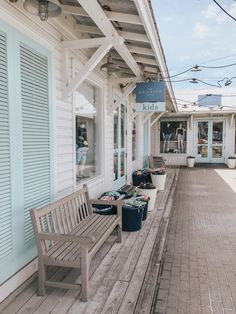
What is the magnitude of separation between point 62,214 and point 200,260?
1772mm

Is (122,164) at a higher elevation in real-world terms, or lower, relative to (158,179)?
higher

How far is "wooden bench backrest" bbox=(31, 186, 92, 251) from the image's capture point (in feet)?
7.33

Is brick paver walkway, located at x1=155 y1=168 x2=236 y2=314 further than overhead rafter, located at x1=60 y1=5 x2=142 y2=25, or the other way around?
overhead rafter, located at x1=60 y1=5 x2=142 y2=25

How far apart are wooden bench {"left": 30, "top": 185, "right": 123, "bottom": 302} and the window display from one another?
10789 mm

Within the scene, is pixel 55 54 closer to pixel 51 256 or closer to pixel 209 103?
pixel 51 256

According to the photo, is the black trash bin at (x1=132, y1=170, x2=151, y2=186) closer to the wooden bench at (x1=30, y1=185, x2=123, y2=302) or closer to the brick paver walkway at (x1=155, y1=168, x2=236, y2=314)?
the brick paver walkway at (x1=155, y1=168, x2=236, y2=314)

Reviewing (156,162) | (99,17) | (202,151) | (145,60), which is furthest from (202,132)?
(99,17)

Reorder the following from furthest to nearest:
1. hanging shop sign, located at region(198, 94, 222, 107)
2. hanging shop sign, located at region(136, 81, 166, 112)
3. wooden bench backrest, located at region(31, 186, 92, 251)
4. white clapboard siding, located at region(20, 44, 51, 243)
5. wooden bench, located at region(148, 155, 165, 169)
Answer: hanging shop sign, located at region(198, 94, 222, 107) < wooden bench, located at region(148, 155, 165, 169) < hanging shop sign, located at region(136, 81, 166, 112) < white clapboard siding, located at region(20, 44, 51, 243) < wooden bench backrest, located at region(31, 186, 92, 251)

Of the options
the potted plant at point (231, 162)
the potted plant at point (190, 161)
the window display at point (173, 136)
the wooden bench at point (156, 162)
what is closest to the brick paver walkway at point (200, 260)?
the wooden bench at point (156, 162)

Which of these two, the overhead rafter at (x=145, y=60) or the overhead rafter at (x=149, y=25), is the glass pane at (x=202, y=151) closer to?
the overhead rafter at (x=145, y=60)

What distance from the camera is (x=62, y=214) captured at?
2676 mm

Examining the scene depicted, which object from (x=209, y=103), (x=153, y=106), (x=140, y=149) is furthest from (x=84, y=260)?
(x=209, y=103)

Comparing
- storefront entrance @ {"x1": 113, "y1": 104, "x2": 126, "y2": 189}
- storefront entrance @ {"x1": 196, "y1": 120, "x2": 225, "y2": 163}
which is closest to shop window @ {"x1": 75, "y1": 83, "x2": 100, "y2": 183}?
storefront entrance @ {"x1": 113, "y1": 104, "x2": 126, "y2": 189}

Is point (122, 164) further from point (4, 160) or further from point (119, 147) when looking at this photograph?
point (4, 160)
